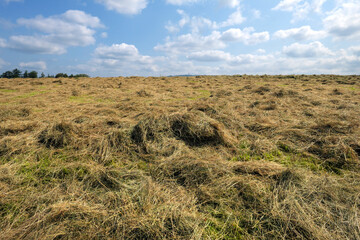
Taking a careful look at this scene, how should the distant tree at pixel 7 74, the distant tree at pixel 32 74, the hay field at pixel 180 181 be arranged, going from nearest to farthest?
the hay field at pixel 180 181 → the distant tree at pixel 32 74 → the distant tree at pixel 7 74

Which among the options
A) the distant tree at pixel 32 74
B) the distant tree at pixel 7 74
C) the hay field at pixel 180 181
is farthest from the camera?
the distant tree at pixel 7 74

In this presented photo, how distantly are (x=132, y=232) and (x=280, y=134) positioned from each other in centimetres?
423

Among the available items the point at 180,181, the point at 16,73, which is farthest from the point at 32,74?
the point at 180,181

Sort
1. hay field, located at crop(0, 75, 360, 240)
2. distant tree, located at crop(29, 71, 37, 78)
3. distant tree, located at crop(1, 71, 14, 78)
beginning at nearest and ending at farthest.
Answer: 1. hay field, located at crop(0, 75, 360, 240)
2. distant tree, located at crop(29, 71, 37, 78)
3. distant tree, located at crop(1, 71, 14, 78)

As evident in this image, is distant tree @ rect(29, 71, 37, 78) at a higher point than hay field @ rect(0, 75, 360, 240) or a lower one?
higher

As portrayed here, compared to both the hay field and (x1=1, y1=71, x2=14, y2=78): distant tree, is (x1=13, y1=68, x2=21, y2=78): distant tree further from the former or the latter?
the hay field

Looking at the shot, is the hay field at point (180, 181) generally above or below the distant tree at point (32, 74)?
below

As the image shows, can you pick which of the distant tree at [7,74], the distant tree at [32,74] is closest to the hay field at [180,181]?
the distant tree at [32,74]

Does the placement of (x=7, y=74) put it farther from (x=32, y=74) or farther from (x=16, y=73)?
(x=32, y=74)

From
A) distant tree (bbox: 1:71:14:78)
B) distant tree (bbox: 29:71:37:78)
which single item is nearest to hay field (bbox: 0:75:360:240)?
distant tree (bbox: 29:71:37:78)

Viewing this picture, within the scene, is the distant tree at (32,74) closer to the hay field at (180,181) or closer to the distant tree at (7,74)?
the distant tree at (7,74)

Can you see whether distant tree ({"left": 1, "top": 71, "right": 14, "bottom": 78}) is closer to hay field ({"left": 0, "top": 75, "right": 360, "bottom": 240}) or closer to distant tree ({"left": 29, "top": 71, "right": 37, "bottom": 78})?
distant tree ({"left": 29, "top": 71, "right": 37, "bottom": 78})

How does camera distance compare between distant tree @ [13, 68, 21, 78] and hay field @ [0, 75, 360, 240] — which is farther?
distant tree @ [13, 68, 21, 78]

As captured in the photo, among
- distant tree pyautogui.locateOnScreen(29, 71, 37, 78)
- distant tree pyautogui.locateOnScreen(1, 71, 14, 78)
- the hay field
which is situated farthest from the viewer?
distant tree pyautogui.locateOnScreen(1, 71, 14, 78)
